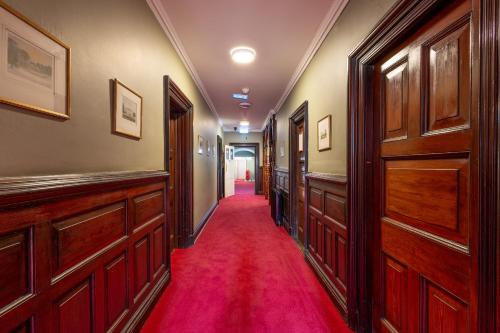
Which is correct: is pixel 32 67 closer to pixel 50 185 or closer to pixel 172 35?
pixel 50 185

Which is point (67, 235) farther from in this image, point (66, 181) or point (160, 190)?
point (160, 190)

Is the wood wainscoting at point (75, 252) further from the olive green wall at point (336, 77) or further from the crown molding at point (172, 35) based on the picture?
the olive green wall at point (336, 77)

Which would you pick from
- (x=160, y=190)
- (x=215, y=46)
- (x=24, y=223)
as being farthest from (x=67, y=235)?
(x=215, y=46)

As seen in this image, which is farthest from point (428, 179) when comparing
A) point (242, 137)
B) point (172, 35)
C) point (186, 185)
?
point (242, 137)

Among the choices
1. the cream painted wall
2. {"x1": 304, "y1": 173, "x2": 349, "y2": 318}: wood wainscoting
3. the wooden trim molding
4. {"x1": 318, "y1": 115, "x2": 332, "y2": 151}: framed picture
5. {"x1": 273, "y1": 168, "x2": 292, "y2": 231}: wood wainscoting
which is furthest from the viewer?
the cream painted wall

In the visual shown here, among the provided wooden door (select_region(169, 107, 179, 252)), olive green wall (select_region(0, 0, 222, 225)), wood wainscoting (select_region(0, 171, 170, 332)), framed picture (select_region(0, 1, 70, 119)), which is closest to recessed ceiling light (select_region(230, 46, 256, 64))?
olive green wall (select_region(0, 0, 222, 225))

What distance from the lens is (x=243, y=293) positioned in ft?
7.12

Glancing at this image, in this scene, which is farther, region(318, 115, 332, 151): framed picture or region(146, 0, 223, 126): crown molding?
region(318, 115, 332, 151): framed picture

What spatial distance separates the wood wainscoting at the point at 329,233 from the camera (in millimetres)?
1931

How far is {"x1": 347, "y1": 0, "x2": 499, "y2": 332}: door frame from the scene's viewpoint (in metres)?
0.78

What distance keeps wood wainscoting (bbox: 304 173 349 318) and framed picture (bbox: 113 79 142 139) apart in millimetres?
1683

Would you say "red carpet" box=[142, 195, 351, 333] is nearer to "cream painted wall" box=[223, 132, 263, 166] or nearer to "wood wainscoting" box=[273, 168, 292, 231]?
"wood wainscoting" box=[273, 168, 292, 231]

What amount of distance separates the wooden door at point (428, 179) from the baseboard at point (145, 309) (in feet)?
5.62

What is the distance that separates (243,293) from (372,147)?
5.64 ft
